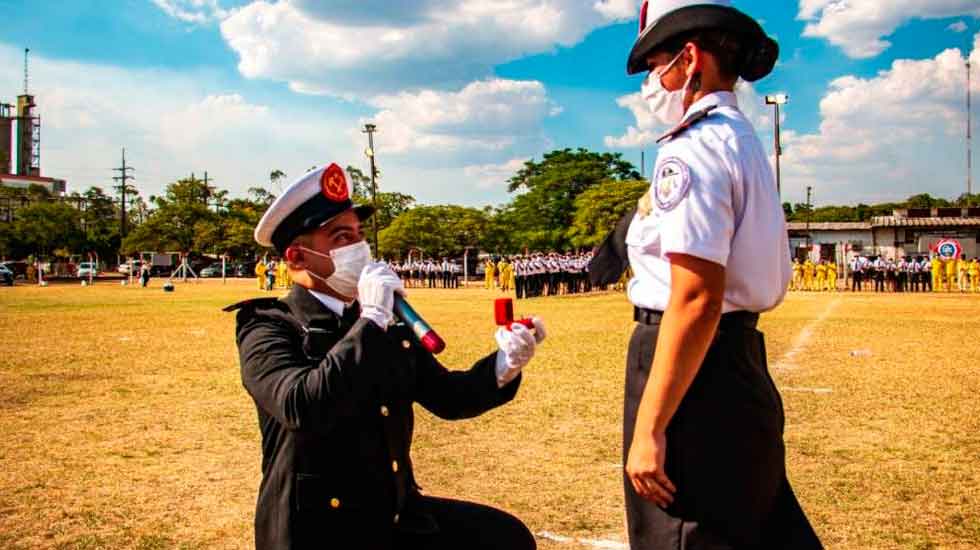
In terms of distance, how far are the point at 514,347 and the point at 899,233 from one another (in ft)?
231

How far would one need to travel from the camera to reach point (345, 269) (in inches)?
107

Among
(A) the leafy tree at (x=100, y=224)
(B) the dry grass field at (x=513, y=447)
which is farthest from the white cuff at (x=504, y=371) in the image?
(A) the leafy tree at (x=100, y=224)

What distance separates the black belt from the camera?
1989 mm

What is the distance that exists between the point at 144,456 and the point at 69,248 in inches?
2868

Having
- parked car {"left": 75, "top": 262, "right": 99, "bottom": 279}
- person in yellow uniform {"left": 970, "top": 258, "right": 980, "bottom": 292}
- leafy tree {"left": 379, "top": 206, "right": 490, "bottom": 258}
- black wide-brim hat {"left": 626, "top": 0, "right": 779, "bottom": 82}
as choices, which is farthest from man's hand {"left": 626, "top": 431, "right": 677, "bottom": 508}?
leafy tree {"left": 379, "top": 206, "right": 490, "bottom": 258}

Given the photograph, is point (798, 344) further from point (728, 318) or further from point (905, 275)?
point (905, 275)

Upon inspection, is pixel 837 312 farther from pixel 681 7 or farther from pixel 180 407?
→ pixel 681 7

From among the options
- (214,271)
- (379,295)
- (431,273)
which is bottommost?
(379,295)

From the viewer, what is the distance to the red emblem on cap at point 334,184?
2777 millimetres

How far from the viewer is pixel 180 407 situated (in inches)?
316

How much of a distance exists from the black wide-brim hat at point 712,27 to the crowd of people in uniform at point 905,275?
35.7m

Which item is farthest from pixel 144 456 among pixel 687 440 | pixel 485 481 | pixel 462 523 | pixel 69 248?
pixel 69 248

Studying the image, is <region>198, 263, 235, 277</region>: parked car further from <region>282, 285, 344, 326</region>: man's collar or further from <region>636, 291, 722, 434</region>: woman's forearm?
<region>636, 291, 722, 434</region>: woman's forearm

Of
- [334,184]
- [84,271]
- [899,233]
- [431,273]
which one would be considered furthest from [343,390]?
[899,233]
